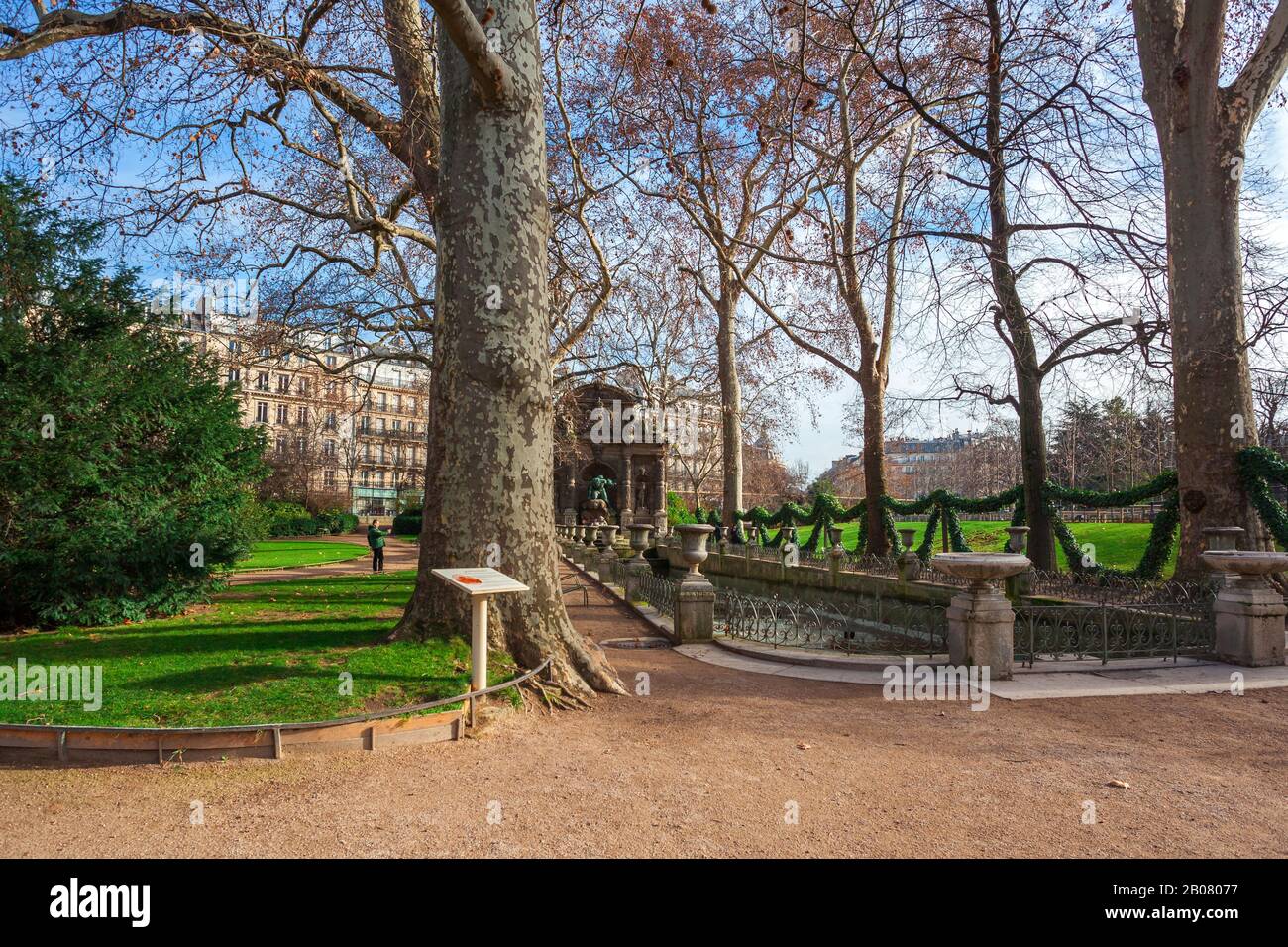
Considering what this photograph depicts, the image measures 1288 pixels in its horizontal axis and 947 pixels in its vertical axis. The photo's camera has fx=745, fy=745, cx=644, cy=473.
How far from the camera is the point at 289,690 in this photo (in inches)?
230

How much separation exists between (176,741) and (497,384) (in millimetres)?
3705

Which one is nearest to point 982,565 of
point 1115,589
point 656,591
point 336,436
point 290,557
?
point 1115,589

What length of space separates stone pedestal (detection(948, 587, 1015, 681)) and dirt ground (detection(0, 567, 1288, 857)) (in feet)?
3.59

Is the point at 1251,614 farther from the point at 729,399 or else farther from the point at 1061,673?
the point at 729,399

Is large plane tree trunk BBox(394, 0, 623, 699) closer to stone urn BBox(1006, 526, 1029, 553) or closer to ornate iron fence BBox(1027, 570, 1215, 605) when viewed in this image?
ornate iron fence BBox(1027, 570, 1215, 605)

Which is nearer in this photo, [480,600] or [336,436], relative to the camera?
[480,600]

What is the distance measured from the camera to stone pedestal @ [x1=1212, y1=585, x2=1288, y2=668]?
809 centimetres

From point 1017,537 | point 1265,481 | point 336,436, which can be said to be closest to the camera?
point 1265,481

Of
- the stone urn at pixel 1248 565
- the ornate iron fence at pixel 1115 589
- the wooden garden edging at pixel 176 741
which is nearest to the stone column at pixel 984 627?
the stone urn at pixel 1248 565

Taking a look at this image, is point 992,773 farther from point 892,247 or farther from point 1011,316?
point 892,247

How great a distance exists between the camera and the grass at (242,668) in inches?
211

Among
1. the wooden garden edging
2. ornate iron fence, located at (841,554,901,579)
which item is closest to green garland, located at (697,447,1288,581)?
ornate iron fence, located at (841,554,901,579)

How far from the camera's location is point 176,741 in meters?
4.89

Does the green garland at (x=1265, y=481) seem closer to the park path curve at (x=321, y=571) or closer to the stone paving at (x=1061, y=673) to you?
the stone paving at (x=1061, y=673)
